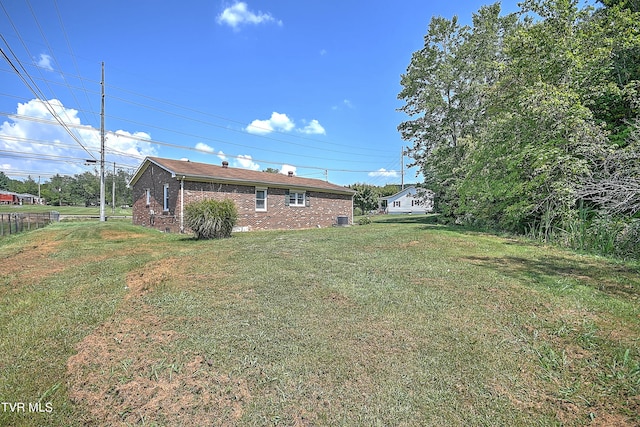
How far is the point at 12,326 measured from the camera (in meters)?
Result: 3.24

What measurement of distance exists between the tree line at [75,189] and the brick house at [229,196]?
5376 centimetres

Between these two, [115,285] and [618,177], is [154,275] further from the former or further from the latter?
[618,177]

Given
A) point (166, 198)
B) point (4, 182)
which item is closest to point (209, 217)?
point (166, 198)

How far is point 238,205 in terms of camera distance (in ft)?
50.8

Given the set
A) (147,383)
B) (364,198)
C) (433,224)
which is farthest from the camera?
(364,198)

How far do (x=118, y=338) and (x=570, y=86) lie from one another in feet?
41.6

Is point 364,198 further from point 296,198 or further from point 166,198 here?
point 166,198

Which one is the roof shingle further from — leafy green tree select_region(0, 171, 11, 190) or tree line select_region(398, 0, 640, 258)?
leafy green tree select_region(0, 171, 11, 190)

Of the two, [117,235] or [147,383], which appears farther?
[117,235]

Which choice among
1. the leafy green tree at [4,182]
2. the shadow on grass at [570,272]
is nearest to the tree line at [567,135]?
the shadow on grass at [570,272]

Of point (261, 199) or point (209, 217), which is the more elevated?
point (261, 199)

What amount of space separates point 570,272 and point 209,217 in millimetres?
9388

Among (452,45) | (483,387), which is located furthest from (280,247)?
(452,45)

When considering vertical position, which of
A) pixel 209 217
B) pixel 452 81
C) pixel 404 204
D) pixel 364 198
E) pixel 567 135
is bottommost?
pixel 209 217
